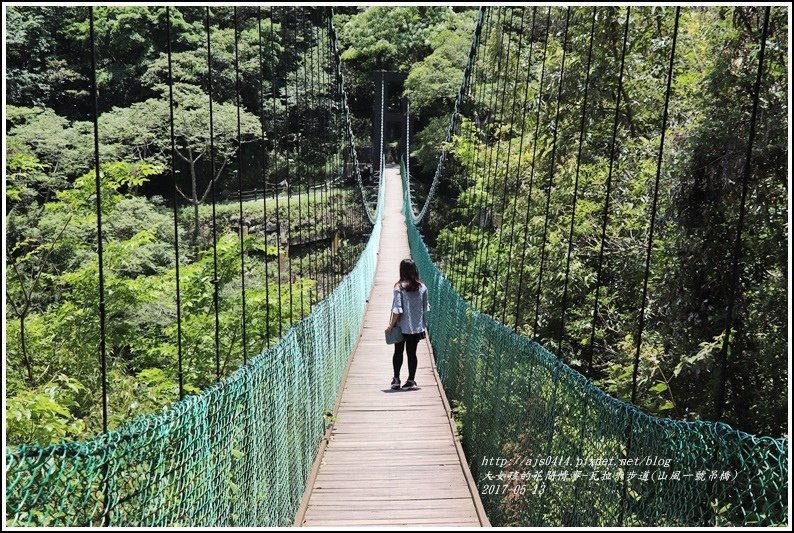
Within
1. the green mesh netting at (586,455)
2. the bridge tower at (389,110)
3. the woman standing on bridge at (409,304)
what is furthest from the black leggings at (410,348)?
the bridge tower at (389,110)

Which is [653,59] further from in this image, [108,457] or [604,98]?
[108,457]

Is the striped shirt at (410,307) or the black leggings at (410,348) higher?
the striped shirt at (410,307)

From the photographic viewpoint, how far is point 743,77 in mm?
3393

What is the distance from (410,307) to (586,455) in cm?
190

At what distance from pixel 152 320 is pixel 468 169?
7.36 m

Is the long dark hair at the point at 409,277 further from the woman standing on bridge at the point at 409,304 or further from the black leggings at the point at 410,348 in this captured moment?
the black leggings at the point at 410,348

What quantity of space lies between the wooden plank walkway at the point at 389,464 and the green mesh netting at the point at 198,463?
0.14 meters

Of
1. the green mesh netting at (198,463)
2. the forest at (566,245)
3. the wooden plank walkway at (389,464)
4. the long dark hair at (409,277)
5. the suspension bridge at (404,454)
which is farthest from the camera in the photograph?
the long dark hair at (409,277)

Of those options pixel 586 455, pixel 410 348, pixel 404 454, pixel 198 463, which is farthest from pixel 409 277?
pixel 198 463

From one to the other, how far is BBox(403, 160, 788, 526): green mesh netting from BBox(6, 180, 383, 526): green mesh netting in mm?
712

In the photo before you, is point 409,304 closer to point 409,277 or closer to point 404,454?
point 409,277

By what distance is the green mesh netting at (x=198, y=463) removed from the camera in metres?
1.13

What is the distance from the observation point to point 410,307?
366 centimetres

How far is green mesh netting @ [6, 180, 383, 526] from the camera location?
3.70 ft
